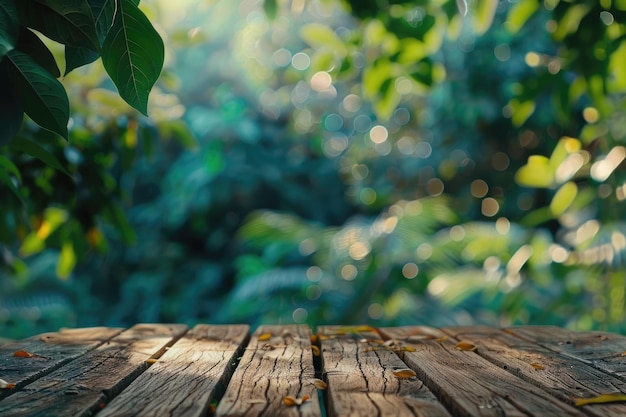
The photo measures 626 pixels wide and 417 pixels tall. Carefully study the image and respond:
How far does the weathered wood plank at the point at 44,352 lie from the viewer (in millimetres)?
1038

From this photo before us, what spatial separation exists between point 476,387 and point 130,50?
2.16ft

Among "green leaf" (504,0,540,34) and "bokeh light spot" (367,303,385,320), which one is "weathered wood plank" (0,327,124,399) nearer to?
"green leaf" (504,0,540,34)

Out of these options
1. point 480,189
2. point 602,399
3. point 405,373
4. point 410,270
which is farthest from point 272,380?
point 480,189

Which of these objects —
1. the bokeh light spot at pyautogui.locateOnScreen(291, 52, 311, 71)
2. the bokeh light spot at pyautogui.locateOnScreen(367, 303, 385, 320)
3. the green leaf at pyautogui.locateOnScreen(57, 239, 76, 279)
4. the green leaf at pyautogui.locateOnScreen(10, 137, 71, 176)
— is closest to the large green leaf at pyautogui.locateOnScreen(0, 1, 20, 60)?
the green leaf at pyautogui.locateOnScreen(10, 137, 71, 176)

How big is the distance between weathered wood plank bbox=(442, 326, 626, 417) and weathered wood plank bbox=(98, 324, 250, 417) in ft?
1.55

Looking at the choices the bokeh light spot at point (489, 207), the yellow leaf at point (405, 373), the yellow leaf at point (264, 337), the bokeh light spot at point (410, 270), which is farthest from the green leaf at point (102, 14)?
the bokeh light spot at point (489, 207)

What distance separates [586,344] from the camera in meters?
1.38

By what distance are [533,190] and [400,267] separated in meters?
1.35

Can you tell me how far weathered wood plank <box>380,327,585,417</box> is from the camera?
0.80 metres

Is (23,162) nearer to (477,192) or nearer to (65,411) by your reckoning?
(65,411)

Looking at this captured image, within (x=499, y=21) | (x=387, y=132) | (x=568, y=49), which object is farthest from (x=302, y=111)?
(x=568, y=49)

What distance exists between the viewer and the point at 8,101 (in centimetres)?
90

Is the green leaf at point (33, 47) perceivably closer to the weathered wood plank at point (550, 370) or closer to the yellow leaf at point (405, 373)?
the yellow leaf at point (405, 373)

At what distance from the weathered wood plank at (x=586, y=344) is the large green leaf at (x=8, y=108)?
982 millimetres
